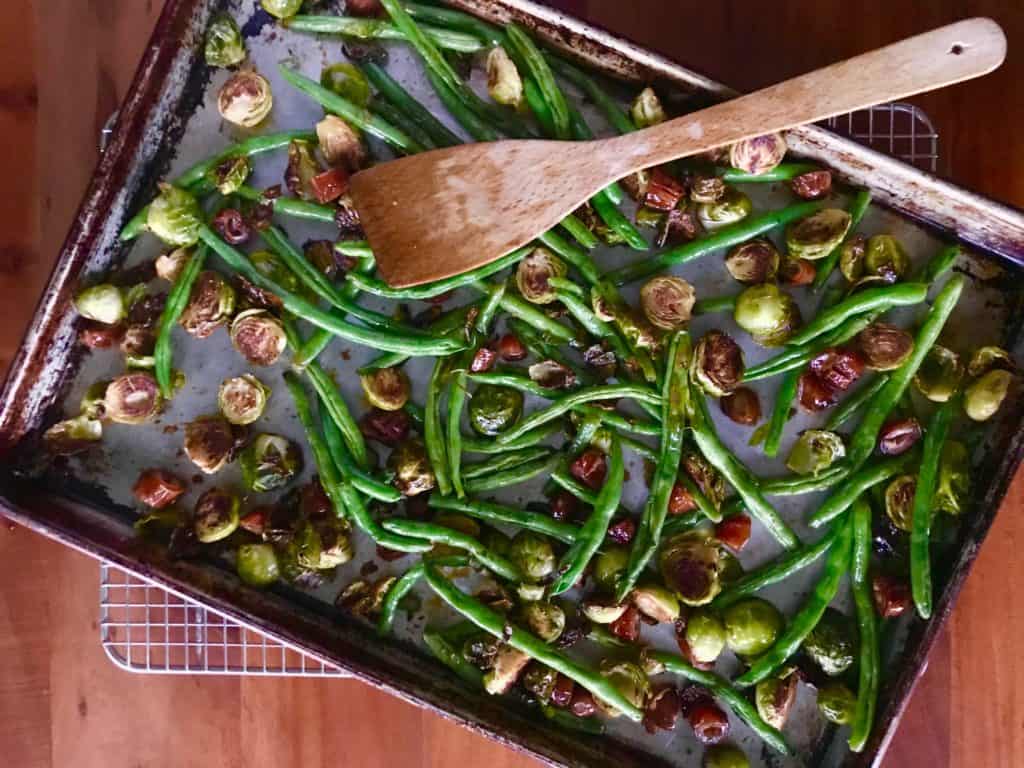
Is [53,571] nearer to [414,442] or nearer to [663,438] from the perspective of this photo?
[414,442]

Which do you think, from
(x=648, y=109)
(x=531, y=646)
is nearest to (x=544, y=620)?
(x=531, y=646)

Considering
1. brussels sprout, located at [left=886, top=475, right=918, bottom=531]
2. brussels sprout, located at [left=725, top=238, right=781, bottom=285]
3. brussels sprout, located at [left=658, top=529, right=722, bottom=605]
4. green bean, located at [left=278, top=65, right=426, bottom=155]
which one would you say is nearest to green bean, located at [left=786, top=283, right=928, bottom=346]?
brussels sprout, located at [left=725, top=238, right=781, bottom=285]

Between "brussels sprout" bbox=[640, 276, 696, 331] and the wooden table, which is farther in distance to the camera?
the wooden table

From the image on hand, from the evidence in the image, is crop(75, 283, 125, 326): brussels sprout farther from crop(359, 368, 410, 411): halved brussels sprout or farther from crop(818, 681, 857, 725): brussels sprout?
crop(818, 681, 857, 725): brussels sprout

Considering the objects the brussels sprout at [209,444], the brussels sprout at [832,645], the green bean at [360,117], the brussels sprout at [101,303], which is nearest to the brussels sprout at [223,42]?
the green bean at [360,117]

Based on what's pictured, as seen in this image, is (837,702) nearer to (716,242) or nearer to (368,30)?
(716,242)

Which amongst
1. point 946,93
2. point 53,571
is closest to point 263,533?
point 53,571

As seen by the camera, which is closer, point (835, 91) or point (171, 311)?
point (835, 91)
